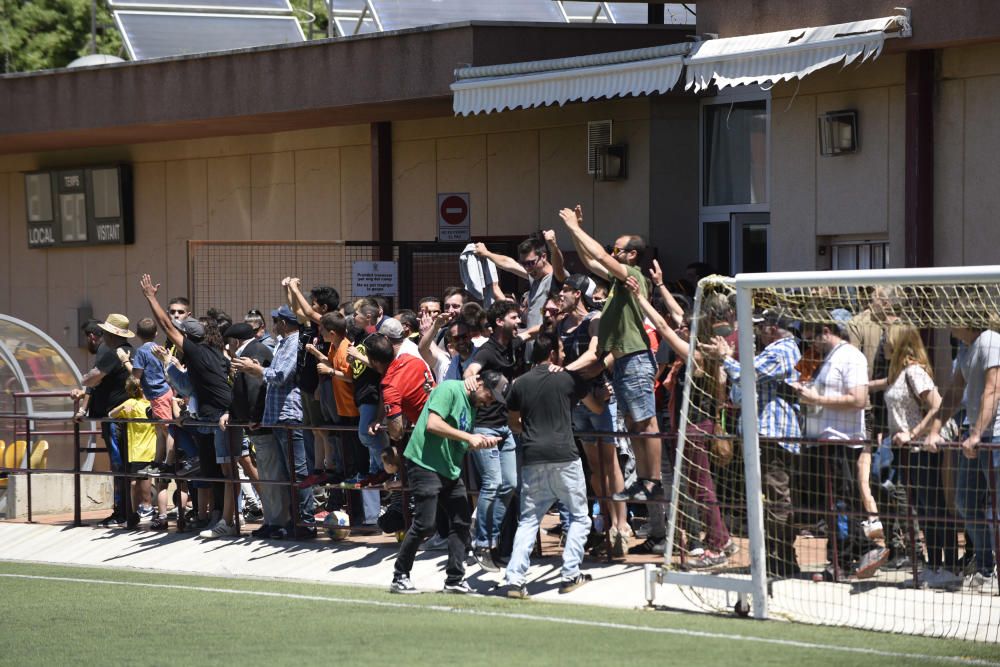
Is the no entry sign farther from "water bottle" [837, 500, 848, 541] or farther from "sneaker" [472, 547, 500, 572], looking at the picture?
"water bottle" [837, 500, 848, 541]

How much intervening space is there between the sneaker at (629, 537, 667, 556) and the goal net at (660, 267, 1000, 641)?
106cm

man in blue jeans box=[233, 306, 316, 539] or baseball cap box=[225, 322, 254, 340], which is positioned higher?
baseball cap box=[225, 322, 254, 340]

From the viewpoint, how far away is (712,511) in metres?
10.6

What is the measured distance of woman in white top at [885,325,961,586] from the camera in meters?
9.93

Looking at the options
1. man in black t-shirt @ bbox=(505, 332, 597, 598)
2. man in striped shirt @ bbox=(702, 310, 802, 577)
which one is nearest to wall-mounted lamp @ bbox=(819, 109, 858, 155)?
man in striped shirt @ bbox=(702, 310, 802, 577)

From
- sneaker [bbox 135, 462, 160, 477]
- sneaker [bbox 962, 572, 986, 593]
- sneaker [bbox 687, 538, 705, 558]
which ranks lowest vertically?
sneaker [bbox 962, 572, 986, 593]

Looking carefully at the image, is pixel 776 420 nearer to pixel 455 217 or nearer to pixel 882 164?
pixel 882 164

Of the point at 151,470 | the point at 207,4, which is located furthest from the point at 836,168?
the point at 207,4

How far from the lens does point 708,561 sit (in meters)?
10.6

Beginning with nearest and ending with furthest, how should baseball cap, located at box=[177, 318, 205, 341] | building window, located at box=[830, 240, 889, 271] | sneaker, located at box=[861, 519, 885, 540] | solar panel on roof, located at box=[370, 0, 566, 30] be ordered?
sneaker, located at box=[861, 519, 885, 540] → baseball cap, located at box=[177, 318, 205, 341] → building window, located at box=[830, 240, 889, 271] → solar panel on roof, located at box=[370, 0, 566, 30]

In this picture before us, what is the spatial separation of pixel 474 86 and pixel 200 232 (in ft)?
26.1

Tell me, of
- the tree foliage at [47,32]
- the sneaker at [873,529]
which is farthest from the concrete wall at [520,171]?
the tree foliage at [47,32]

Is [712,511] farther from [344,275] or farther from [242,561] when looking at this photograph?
[344,275]

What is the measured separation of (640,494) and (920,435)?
2.44 meters
